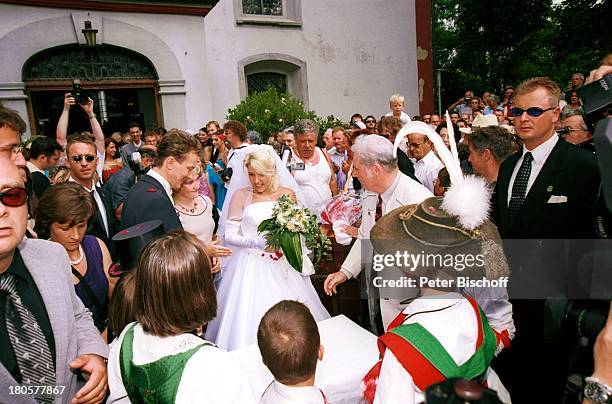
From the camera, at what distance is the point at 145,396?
1.65 meters

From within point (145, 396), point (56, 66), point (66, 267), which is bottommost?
point (145, 396)

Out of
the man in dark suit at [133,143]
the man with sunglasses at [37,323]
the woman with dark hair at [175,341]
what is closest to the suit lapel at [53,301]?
the man with sunglasses at [37,323]

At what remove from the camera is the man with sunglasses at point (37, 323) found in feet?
5.19

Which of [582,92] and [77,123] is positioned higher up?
[77,123]

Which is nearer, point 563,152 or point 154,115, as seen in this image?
point 563,152

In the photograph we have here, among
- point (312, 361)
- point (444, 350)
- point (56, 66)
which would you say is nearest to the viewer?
point (444, 350)

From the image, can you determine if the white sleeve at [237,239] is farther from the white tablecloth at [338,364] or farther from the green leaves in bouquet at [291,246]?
the white tablecloth at [338,364]

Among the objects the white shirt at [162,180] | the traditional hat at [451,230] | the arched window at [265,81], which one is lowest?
the traditional hat at [451,230]

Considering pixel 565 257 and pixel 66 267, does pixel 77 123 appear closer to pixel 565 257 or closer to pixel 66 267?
pixel 66 267

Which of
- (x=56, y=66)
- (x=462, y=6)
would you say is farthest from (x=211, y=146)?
(x=462, y=6)

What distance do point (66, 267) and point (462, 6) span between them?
1030 inches

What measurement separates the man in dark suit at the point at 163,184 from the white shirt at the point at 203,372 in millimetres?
1646

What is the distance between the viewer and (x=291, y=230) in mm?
3715

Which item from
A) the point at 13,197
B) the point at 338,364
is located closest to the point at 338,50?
the point at 338,364
